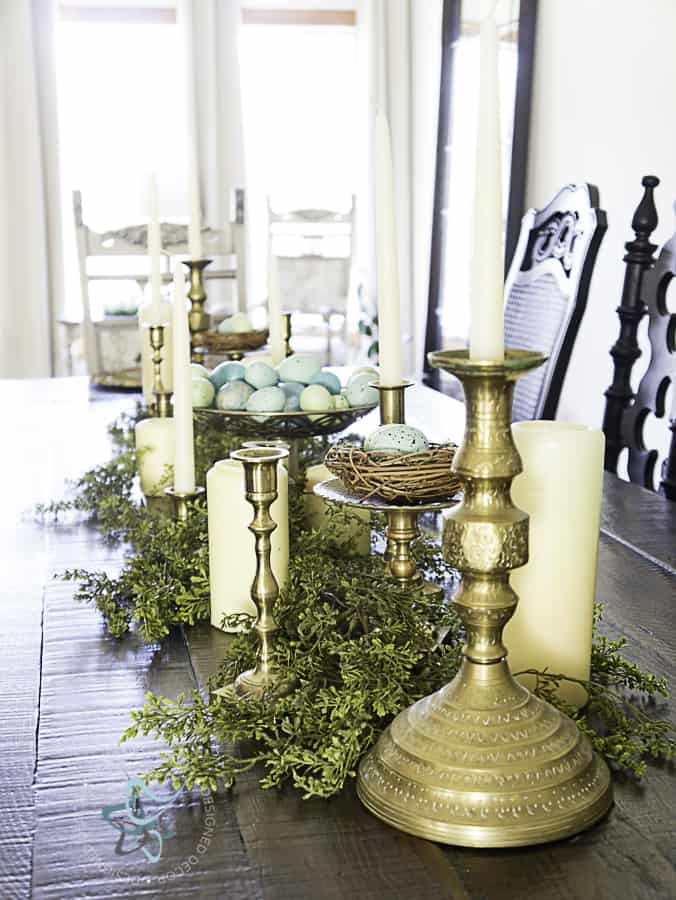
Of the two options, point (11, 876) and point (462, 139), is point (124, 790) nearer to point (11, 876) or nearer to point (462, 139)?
point (11, 876)

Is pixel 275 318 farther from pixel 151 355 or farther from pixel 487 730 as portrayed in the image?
pixel 487 730

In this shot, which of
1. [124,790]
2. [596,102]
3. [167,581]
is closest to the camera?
[124,790]

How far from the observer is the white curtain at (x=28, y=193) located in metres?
4.56

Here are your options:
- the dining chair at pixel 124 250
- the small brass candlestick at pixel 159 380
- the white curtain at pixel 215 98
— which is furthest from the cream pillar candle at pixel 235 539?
the white curtain at pixel 215 98

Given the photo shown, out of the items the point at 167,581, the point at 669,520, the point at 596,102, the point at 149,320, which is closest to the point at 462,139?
the point at 596,102

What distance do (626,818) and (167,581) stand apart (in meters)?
0.46

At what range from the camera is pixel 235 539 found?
2.79 ft

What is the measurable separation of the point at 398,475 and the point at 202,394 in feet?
1.46

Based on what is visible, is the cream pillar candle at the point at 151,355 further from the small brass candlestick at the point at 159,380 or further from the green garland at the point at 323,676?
the green garland at the point at 323,676

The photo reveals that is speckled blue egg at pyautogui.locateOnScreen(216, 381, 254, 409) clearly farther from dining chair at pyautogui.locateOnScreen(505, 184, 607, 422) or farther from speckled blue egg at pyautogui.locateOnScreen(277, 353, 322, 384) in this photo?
dining chair at pyautogui.locateOnScreen(505, 184, 607, 422)

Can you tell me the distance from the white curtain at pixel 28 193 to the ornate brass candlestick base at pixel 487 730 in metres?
4.48

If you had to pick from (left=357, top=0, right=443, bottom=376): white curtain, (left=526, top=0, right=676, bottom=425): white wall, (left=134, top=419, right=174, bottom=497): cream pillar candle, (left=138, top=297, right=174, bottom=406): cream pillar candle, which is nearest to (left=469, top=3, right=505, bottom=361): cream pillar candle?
(left=134, top=419, right=174, bottom=497): cream pillar candle

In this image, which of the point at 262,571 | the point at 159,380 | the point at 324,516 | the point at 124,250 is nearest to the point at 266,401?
the point at 324,516

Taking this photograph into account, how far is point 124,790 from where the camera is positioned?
1.99 feet
